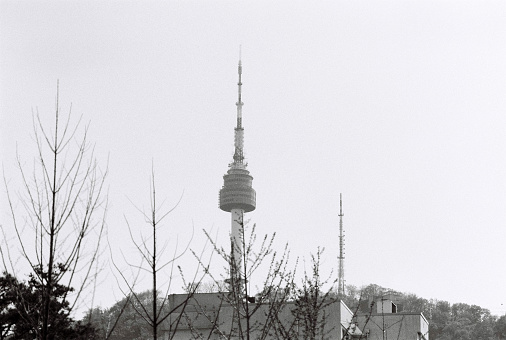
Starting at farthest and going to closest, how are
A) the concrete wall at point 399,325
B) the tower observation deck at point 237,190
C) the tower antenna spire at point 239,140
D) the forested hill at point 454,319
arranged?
1. the tower antenna spire at point 239,140
2. the tower observation deck at point 237,190
3. the forested hill at point 454,319
4. the concrete wall at point 399,325

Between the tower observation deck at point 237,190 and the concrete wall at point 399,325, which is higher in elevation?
the tower observation deck at point 237,190

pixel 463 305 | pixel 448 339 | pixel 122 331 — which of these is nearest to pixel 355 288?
pixel 463 305

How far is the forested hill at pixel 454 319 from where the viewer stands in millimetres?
94125

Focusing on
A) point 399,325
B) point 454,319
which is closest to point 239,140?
point 454,319

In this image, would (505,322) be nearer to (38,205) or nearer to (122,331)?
(122,331)

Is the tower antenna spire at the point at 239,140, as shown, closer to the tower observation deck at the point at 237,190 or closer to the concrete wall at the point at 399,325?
the tower observation deck at the point at 237,190

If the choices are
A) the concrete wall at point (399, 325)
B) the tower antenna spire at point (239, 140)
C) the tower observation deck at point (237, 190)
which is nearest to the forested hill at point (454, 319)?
the tower observation deck at point (237, 190)

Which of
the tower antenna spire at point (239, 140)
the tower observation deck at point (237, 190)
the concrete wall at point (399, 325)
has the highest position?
the tower antenna spire at point (239, 140)

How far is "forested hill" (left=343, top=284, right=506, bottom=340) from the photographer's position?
9412 centimetres

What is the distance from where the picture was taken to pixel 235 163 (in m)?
136

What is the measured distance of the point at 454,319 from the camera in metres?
103

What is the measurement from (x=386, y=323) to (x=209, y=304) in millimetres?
12837

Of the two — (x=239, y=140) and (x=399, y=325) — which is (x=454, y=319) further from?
(x=399, y=325)

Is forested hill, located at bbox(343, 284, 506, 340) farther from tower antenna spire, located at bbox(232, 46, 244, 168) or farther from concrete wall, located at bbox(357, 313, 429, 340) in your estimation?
concrete wall, located at bbox(357, 313, 429, 340)
